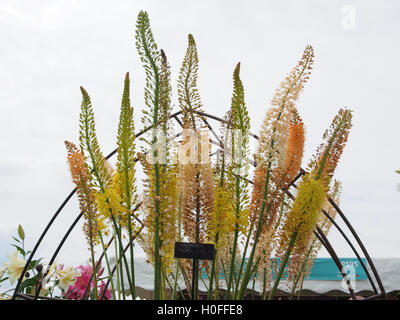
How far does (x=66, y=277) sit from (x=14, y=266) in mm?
188

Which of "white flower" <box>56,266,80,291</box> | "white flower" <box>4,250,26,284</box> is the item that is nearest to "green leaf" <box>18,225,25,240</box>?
"white flower" <box>4,250,26,284</box>

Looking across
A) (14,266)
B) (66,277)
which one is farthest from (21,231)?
(66,277)

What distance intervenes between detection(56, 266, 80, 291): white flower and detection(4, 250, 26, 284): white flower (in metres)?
0.15

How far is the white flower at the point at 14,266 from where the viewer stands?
1221 millimetres

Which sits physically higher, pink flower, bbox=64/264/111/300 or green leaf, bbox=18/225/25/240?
green leaf, bbox=18/225/25/240

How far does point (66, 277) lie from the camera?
118 centimetres

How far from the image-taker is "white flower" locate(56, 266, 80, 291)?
1.18 meters

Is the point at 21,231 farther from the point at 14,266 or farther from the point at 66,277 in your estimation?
the point at 66,277

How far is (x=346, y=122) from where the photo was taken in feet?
2.56

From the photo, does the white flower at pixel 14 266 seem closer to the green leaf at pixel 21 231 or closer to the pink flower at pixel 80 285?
the green leaf at pixel 21 231

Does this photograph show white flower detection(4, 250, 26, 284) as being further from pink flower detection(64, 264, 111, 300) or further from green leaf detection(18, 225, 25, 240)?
pink flower detection(64, 264, 111, 300)
